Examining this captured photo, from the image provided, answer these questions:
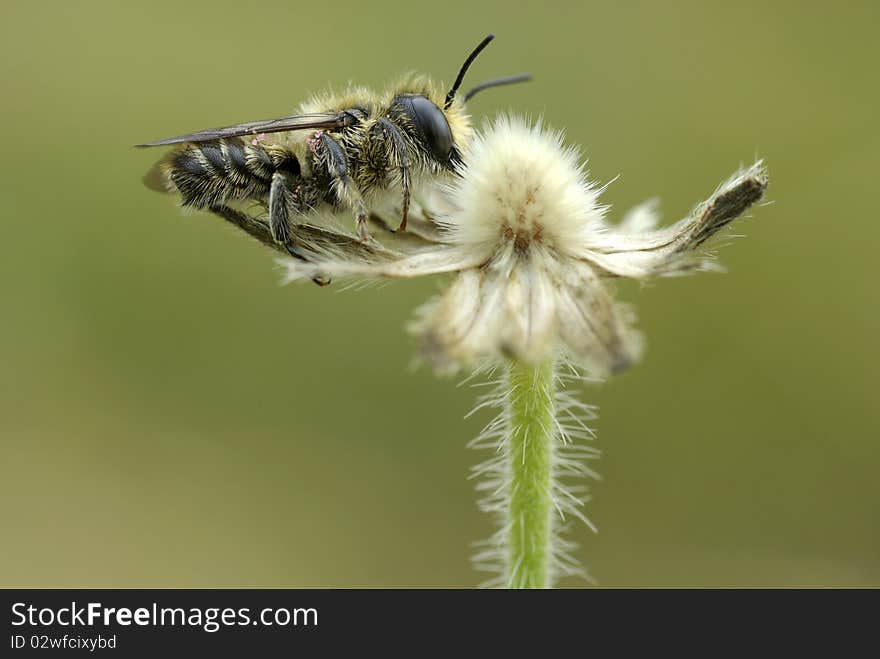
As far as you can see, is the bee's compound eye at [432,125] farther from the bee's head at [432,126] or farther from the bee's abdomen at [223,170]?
the bee's abdomen at [223,170]

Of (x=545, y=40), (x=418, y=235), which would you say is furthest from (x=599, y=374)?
(x=545, y=40)

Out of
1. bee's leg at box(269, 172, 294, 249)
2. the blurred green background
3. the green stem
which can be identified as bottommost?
the green stem

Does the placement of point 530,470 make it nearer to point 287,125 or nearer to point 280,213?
point 280,213

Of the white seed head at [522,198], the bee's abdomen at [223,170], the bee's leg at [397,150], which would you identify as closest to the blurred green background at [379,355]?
the bee's abdomen at [223,170]

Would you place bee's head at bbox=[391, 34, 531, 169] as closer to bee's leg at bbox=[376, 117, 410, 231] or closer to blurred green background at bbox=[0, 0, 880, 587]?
bee's leg at bbox=[376, 117, 410, 231]

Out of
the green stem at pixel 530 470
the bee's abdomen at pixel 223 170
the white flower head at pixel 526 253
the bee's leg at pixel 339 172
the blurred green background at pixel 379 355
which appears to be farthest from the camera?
the blurred green background at pixel 379 355

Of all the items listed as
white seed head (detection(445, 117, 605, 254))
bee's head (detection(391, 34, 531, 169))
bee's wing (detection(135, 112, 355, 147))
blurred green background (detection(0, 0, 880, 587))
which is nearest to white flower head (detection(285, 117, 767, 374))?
white seed head (detection(445, 117, 605, 254))
